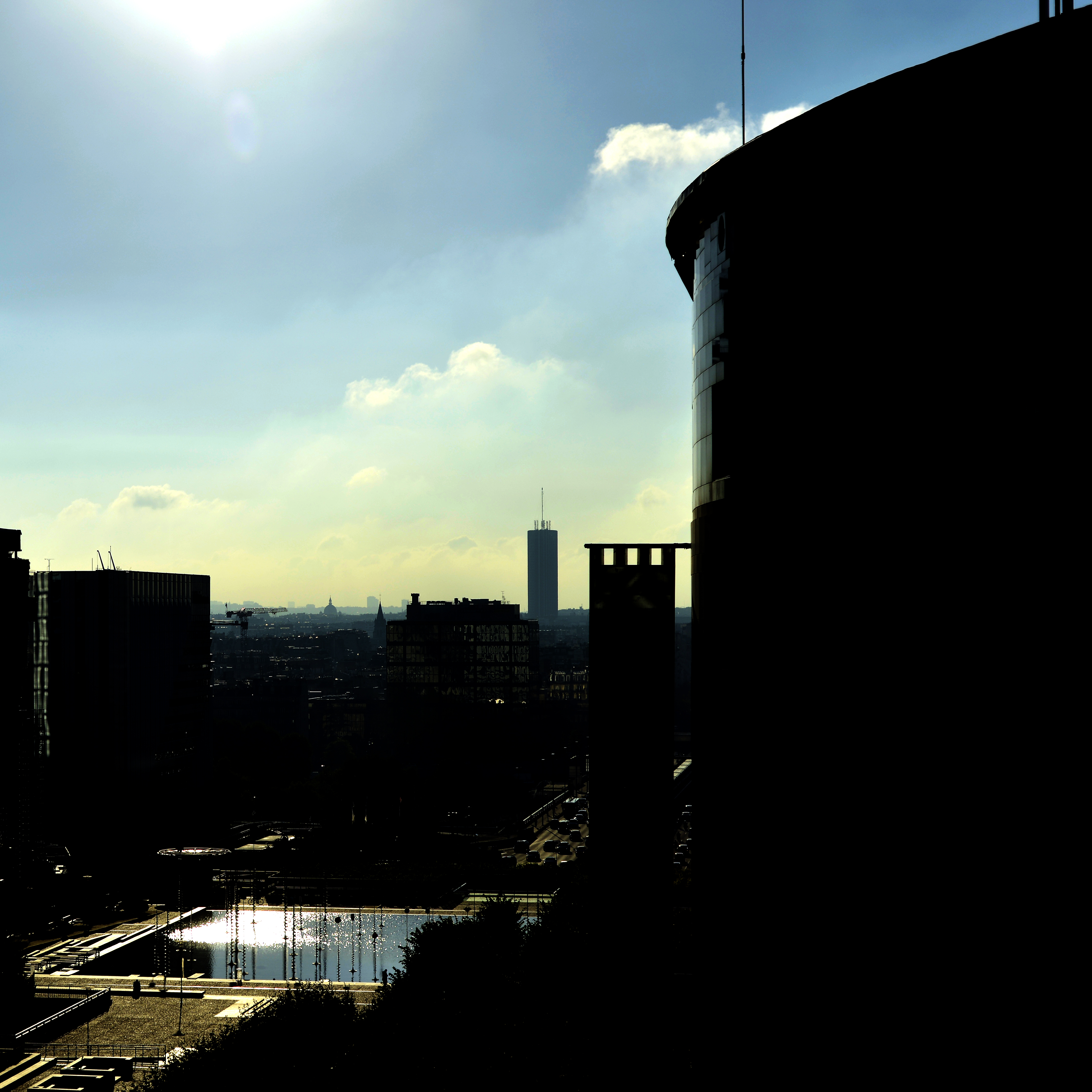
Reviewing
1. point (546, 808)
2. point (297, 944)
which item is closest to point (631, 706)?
point (297, 944)

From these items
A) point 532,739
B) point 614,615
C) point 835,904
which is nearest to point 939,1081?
point 835,904

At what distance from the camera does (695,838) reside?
33.8 m

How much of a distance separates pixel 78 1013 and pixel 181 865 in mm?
44023

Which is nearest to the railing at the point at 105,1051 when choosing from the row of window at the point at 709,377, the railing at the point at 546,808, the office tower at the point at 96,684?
the row of window at the point at 709,377

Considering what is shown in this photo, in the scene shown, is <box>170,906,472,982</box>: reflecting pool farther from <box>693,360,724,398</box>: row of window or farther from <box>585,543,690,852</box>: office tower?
<box>693,360,724,398</box>: row of window

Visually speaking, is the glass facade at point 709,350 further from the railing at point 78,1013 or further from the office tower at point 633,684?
the railing at point 78,1013

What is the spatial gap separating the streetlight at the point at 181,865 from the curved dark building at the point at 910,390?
68.2m

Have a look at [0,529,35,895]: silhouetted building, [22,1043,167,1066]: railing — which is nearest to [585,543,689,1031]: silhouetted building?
[22,1043,167,1066]: railing

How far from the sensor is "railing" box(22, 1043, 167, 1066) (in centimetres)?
6075

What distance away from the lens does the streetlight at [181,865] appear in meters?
77.0

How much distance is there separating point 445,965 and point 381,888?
52.7 m

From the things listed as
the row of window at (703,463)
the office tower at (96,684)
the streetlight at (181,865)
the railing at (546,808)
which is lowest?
the railing at (546,808)

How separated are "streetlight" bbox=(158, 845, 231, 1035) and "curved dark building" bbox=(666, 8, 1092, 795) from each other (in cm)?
6815

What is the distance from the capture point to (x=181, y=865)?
111438 millimetres
